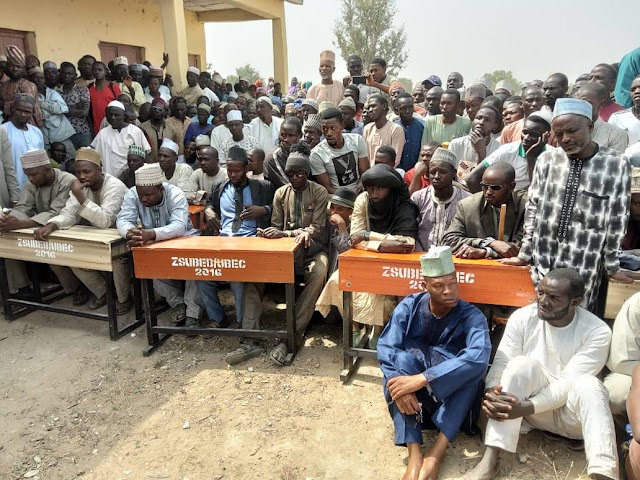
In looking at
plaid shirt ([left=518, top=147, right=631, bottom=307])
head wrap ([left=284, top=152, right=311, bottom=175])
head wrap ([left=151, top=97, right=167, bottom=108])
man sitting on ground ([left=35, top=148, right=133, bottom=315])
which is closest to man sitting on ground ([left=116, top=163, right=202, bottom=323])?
man sitting on ground ([left=35, top=148, right=133, bottom=315])

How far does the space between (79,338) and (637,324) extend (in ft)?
16.0

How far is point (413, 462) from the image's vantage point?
3.07m

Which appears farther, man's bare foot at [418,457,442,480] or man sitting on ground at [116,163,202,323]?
man sitting on ground at [116,163,202,323]

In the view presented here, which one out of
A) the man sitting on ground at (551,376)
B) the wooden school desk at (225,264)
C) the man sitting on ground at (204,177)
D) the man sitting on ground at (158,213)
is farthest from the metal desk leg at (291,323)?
the man sitting on ground at (204,177)

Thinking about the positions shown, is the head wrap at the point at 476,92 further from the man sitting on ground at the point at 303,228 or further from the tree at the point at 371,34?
the tree at the point at 371,34

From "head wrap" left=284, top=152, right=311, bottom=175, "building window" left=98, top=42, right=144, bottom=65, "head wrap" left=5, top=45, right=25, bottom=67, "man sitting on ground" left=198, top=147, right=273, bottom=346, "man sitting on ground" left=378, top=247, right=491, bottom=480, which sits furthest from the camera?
"building window" left=98, top=42, right=144, bottom=65

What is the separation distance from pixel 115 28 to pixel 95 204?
8958mm

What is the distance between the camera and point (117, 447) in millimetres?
3490

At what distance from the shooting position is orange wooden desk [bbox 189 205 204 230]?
5992 mm

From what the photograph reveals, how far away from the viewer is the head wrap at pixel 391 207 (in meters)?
4.33

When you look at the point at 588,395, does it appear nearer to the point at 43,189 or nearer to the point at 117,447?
the point at 117,447

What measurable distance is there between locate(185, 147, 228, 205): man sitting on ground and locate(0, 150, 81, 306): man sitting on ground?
138 centimetres

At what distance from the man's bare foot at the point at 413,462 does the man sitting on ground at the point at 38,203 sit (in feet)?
14.2

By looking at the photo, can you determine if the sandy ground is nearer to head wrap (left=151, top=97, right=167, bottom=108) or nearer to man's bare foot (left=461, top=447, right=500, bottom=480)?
man's bare foot (left=461, top=447, right=500, bottom=480)
